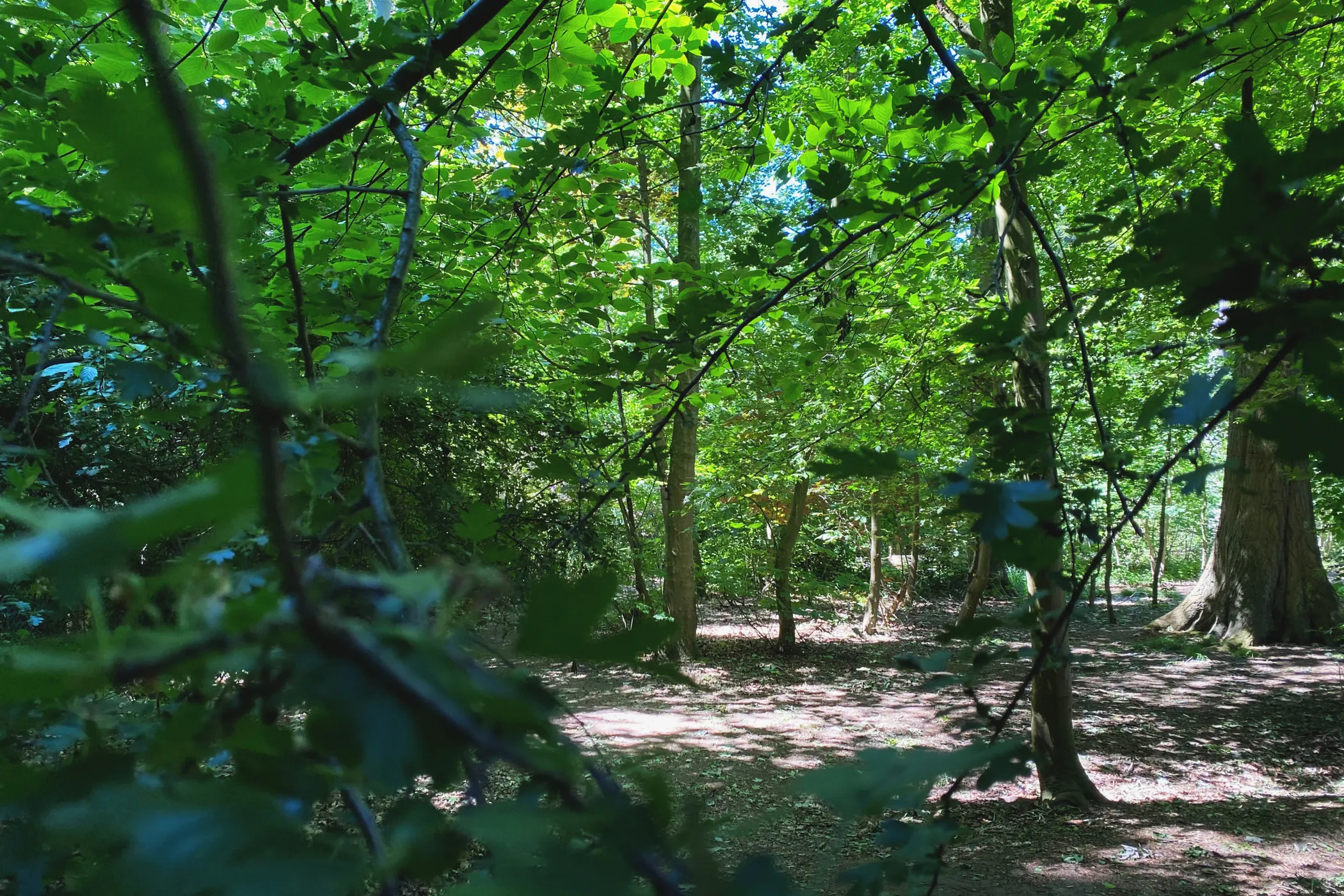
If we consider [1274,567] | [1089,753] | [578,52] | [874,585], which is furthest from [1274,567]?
[578,52]

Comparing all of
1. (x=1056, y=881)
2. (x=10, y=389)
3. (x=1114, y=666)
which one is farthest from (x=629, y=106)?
(x=1114, y=666)

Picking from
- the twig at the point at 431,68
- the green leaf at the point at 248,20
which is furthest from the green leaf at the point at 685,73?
the green leaf at the point at 248,20

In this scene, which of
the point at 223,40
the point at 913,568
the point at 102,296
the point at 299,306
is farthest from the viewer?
the point at 913,568

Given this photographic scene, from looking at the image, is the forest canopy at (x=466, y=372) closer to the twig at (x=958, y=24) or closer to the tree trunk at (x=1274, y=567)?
the twig at (x=958, y=24)

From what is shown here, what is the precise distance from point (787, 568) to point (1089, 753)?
4.74m

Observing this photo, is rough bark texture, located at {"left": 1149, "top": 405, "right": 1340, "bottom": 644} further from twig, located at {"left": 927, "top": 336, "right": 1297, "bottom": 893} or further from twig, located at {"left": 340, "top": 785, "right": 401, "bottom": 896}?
twig, located at {"left": 340, "top": 785, "right": 401, "bottom": 896}

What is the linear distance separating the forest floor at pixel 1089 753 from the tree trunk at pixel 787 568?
1.09 feet

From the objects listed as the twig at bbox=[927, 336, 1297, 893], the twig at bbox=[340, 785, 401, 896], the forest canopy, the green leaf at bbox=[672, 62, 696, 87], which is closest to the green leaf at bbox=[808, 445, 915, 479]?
the forest canopy

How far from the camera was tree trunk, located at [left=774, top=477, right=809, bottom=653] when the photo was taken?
10320mm

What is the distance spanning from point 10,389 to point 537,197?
14.9 ft

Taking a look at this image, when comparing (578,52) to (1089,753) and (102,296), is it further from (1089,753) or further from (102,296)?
(1089,753)

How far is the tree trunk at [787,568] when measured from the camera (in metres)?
10.3

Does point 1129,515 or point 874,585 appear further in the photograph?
point 874,585

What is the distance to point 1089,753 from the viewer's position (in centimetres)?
620
